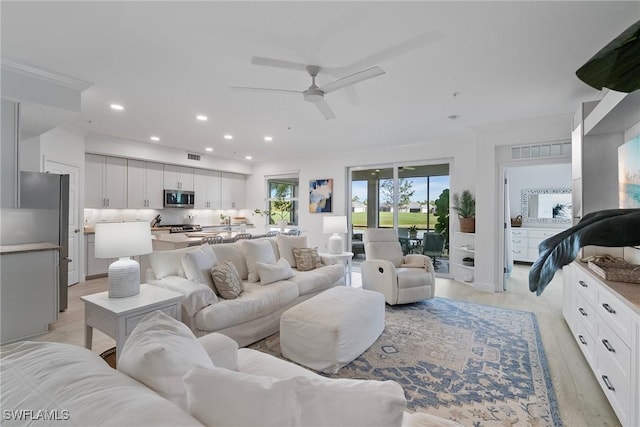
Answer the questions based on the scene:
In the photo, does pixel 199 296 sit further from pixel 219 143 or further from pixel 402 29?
pixel 219 143

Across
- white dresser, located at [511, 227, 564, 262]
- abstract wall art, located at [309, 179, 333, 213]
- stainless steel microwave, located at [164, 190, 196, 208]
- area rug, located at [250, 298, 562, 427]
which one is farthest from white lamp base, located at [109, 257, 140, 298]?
white dresser, located at [511, 227, 564, 262]

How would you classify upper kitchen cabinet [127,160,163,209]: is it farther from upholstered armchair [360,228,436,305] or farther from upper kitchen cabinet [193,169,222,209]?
upholstered armchair [360,228,436,305]

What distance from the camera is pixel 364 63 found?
2654 millimetres

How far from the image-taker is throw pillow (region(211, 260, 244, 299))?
2.81m

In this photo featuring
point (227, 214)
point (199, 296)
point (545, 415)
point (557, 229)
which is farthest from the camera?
point (227, 214)

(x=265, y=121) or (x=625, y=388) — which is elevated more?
(x=265, y=121)

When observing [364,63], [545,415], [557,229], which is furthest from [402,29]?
[557,229]

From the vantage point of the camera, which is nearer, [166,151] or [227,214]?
[166,151]

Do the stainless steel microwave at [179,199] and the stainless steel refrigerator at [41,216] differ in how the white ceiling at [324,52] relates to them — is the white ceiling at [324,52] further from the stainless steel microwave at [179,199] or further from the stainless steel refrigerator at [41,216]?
the stainless steel microwave at [179,199]

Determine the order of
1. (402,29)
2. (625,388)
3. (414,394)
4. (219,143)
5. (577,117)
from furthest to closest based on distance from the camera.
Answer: (219,143), (577,117), (402,29), (414,394), (625,388)

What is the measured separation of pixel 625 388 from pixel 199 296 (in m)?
2.91

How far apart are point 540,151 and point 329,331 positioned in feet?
13.9

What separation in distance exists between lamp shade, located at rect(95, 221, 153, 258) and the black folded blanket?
2.51 meters

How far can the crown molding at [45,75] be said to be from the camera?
274 centimetres
